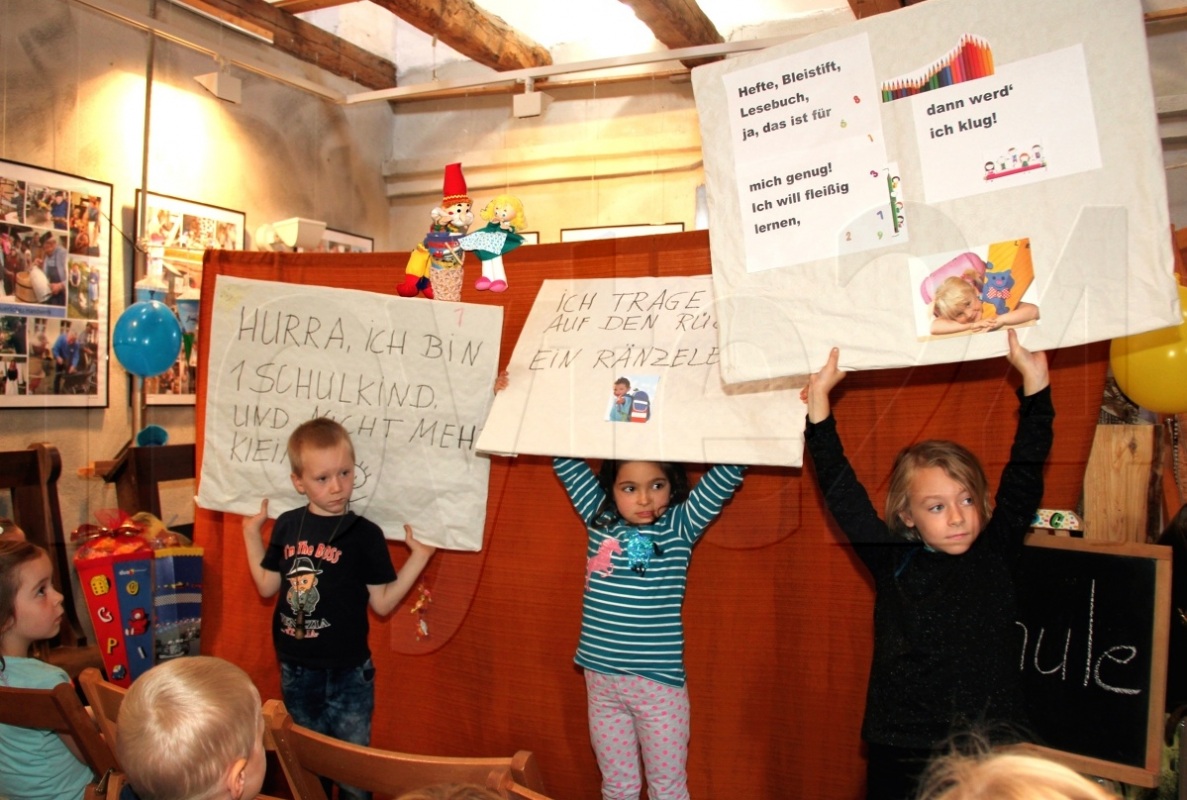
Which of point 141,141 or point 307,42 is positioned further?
point 141,141

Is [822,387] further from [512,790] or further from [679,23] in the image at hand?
[679,23]

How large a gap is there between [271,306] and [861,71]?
1697 mm

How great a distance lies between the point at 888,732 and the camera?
5.13 ft

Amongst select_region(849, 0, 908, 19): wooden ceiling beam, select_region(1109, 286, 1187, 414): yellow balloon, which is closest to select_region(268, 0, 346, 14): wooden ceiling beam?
select_region(849, 0, 908, 19): wooden ceiling beam

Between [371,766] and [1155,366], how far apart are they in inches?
61.6

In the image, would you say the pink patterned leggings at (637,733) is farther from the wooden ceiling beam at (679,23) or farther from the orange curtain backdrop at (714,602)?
the wooden ceiling beam at (679,23)

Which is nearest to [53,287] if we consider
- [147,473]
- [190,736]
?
[147,473]

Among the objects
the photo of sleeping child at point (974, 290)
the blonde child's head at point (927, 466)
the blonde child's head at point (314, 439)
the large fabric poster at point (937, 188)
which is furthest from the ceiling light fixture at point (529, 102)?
the blonde child's head at point (927, 466)

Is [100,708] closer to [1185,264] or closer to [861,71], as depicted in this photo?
[861,71]

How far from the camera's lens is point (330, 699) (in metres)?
2.12

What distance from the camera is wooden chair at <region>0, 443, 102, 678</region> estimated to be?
278 centimetres

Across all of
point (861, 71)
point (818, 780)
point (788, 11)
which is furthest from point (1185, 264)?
point (818, 780)

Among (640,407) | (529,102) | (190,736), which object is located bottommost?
(190,736)

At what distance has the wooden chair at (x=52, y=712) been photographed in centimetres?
Answer: 158
